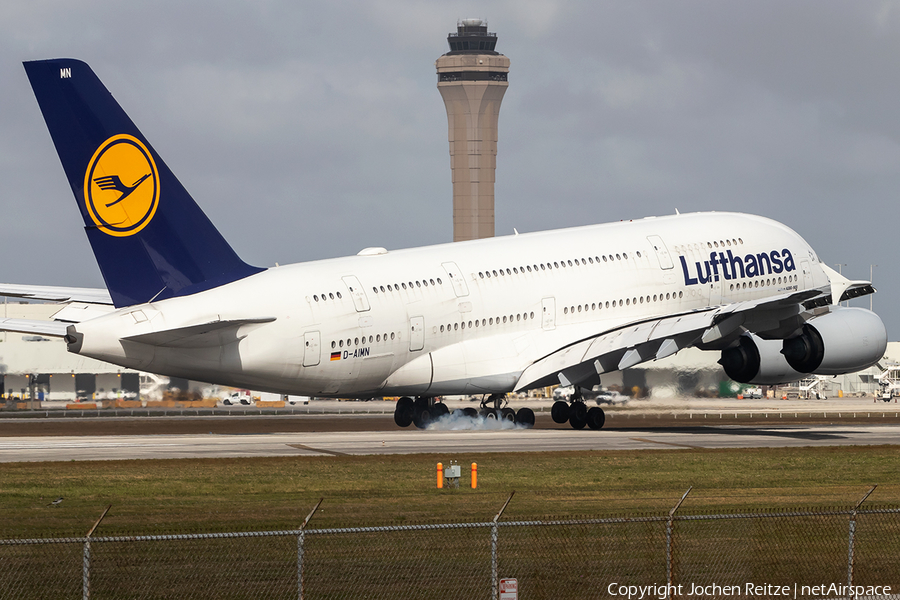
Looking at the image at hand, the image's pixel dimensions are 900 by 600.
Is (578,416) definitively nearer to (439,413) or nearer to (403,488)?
(439,413)

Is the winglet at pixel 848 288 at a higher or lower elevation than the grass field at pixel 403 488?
higher

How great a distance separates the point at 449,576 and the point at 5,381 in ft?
251

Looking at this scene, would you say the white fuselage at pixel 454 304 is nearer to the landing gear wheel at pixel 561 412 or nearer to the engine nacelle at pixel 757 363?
the landing gear wheel at pixel 561 412

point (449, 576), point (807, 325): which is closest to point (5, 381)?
point (807, 325)

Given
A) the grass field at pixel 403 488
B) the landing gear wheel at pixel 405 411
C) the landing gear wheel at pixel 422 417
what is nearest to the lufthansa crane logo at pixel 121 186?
the grass field at pixel 403 488

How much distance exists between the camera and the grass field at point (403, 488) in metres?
23.1

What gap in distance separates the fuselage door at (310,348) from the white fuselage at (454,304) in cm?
4

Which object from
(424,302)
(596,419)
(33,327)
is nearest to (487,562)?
(33,327)

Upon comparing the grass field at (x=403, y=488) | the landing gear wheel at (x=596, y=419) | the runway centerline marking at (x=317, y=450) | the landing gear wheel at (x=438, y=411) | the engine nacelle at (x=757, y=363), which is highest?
the engine nacelle at (x=757, y=363)

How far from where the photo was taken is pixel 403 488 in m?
27.7

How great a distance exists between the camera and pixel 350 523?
22234 millimetres

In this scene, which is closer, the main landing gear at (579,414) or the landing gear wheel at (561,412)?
the main landing gear at (579,414)
